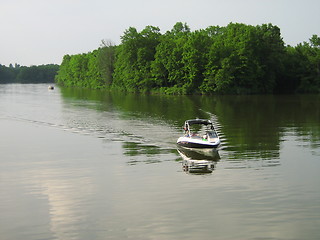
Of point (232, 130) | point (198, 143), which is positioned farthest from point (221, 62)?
point (198, 143)

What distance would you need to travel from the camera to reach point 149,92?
120250 millimetres

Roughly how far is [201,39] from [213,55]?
29.4 ft

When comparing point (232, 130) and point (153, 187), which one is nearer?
point (153, 187)

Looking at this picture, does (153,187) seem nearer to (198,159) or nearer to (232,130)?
(198,159)

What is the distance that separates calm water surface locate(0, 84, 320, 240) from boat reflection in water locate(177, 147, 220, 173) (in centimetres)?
54

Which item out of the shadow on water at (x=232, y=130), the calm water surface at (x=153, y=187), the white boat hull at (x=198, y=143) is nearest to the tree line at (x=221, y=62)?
the shadow on water at (x=232, y=130)

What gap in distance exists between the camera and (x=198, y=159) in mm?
29156

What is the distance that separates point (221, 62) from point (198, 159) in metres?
77.4

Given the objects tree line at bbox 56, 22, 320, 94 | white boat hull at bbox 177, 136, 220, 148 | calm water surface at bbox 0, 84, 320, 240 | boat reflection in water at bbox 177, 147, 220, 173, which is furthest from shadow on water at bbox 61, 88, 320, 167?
tree line at bbox 56, 22, 320, 94

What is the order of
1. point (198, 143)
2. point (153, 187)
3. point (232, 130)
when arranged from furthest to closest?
point (232, 130) < point (198, 143) < point (153, 187)

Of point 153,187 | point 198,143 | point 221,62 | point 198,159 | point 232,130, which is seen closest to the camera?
point 153,187

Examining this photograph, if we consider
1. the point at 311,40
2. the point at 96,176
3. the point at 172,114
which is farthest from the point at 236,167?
the point at 311,40

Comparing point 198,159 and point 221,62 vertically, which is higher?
point 221,62

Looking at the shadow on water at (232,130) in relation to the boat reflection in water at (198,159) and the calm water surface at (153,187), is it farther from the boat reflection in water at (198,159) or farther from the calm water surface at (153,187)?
the boat reflection in water at (198,159)
